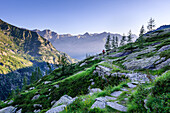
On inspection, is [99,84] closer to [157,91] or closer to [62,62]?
[157,91]

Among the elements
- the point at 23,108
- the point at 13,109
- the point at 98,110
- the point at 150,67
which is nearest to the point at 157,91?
the point at 98,110

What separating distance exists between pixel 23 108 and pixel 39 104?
15.0 ft

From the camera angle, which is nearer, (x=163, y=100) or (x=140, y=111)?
(x=163, y=100)

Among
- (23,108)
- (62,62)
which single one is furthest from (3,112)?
(62,62)

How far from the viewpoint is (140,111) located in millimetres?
3824

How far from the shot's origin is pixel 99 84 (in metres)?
13.2

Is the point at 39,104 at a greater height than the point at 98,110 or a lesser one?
lesser

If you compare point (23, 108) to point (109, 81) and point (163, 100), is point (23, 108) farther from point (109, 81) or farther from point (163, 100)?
point (163, 100)

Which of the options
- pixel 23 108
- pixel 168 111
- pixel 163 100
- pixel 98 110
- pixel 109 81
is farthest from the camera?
pixel 23 108

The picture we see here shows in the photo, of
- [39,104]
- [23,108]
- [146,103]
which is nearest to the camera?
[146,103]

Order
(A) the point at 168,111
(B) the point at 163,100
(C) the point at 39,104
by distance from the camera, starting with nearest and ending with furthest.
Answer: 1. (A) the point at 168,111
2. (B) the point at 163,100
3. (C) the point at 39,104

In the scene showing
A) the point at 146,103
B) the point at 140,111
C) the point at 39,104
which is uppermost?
the point at 146,103

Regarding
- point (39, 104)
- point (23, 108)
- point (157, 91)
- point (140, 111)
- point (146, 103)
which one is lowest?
point (23, 108)

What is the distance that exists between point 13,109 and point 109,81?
2314 cm
